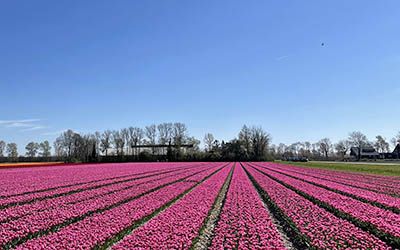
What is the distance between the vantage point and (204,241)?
8.46m

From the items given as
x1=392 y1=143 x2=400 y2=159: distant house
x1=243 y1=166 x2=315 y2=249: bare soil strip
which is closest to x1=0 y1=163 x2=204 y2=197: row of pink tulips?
x1=243 y1=166 x2=315 y2=249: bare soil strip

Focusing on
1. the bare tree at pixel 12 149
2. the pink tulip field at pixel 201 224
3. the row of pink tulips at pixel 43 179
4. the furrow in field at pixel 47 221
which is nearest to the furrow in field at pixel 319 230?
the pink tulip field at pixel 201 224

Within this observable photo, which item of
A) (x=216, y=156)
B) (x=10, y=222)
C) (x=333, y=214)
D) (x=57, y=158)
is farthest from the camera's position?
(x=57, y=158)

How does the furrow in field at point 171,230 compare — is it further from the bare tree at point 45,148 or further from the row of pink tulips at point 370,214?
the bare tree at point 45,148

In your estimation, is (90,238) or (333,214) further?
(333,214)

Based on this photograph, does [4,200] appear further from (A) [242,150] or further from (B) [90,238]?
(A) [242,150]

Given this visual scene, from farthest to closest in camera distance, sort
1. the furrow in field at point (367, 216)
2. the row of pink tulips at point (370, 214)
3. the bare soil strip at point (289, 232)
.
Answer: the row of pink tulips at point (370, 214), the furrow in field at point (367, 216), the bare soil strip at point (289, 232)

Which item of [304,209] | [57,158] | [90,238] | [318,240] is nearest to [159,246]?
[90,238]

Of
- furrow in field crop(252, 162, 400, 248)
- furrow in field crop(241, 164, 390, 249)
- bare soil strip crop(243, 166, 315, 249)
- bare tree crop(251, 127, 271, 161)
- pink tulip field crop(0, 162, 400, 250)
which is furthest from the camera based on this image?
bare tree crop(251, 127, 271, 161)

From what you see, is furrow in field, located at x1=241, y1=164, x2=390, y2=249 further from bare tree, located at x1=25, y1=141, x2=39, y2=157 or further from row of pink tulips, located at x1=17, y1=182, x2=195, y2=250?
bare tree, located at x1=25, y1=141, x2=39, y2=157

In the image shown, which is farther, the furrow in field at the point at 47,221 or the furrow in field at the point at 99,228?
the furrow in field at the point at 47,221

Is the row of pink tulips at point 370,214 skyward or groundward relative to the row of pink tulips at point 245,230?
groundward

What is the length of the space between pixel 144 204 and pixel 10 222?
5471 millimetres

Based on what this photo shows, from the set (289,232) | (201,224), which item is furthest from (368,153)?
(201,224)
